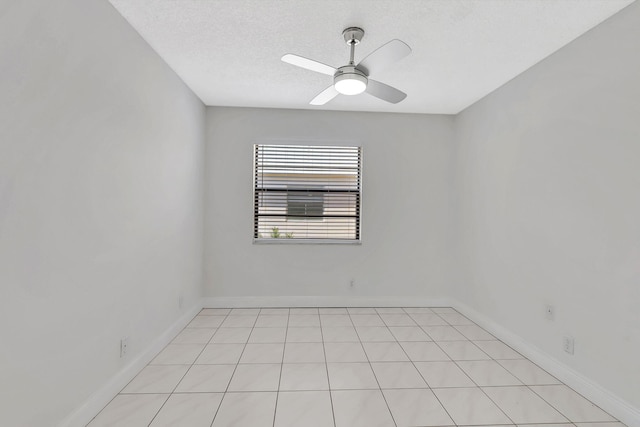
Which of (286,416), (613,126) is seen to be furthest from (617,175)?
(286,416)

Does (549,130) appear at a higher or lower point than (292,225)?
higher

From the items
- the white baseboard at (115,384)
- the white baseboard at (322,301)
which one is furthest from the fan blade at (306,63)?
the white baseboard at (322,301)

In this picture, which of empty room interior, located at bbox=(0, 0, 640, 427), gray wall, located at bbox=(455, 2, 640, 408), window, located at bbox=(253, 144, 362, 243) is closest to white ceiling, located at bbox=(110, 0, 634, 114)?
empty room interior, located at bbox=(0, 0, 640, 427)

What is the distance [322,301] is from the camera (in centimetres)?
377

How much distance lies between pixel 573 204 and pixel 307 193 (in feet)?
8.62

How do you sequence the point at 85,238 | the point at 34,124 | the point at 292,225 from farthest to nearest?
the point at 292,225 < the point at 85,238 < the point at 34,124

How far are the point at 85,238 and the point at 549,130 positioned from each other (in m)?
3.29

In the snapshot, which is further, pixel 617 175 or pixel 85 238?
pixel 617 175

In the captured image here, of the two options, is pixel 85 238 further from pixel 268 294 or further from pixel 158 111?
pixel 268 294

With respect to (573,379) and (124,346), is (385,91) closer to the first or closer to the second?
(573,379)

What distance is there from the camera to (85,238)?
167 cm

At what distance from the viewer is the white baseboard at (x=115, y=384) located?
5.30 feet

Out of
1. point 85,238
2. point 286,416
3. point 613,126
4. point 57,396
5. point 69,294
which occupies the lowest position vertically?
point 286,416

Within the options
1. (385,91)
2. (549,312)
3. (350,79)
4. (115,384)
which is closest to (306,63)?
(350,79)
